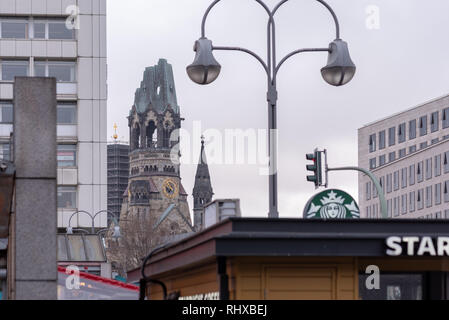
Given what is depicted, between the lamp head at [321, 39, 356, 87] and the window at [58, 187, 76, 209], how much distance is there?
54018 mm

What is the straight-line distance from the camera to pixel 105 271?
204 feet

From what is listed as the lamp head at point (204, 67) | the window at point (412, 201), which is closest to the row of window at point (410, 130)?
the window at point (412, 201)

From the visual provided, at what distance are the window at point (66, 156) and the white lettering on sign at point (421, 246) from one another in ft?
206

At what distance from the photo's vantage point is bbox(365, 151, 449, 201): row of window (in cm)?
11906

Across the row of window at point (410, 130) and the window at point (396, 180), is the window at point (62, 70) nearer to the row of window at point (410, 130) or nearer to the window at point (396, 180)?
the row of window at point (410, 130)

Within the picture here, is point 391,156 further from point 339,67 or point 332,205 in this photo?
point 332,205

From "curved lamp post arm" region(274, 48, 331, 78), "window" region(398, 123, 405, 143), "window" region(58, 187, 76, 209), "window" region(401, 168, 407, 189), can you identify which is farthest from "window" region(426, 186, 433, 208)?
"curved lamp post arm" region(274, 48, 331, 78)

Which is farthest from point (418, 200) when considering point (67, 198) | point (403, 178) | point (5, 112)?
point (5, 112)

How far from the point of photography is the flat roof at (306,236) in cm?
1561

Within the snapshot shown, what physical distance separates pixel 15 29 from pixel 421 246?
6441 cm

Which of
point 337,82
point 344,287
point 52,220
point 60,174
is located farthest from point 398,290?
point 60,174

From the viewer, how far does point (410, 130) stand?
430 feet

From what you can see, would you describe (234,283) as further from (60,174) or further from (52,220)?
(60,174)

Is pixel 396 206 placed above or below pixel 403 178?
below
